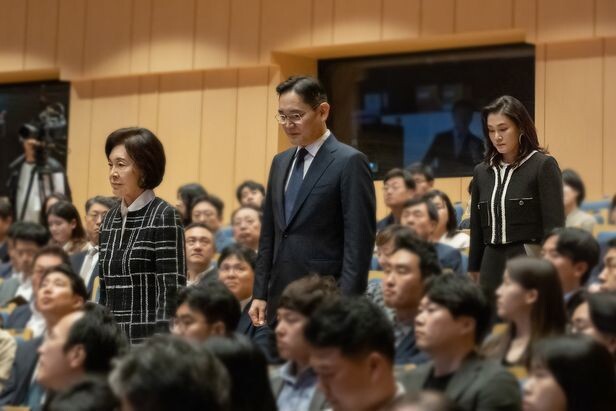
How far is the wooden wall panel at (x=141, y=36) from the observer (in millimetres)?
8477

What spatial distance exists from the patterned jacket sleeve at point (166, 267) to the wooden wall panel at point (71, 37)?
5.89 m

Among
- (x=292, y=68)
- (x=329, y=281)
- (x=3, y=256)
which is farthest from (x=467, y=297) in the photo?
(x=292, y=68)

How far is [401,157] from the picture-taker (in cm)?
773

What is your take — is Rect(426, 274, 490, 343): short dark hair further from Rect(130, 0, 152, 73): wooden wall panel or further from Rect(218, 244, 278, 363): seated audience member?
Rect(130, 0, 152, 73): wooden wall panel

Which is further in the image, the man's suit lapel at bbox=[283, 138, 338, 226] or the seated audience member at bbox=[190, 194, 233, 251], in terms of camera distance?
the seated audience member at bbox=[190, 194, 233, 251]

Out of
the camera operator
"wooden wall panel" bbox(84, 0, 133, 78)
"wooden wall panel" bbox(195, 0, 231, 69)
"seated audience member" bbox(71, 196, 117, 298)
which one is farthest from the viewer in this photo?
"wooden wall panel" bbox(84, 0, 133, 78)

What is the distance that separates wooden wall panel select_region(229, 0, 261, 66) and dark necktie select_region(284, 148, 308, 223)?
192 inches

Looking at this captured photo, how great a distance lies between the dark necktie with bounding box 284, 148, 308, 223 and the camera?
3.26 m

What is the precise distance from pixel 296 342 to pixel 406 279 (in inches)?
28.3

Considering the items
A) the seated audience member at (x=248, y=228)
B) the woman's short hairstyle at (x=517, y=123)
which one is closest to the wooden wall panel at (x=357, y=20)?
the seated audience member at (x=248, y=228)

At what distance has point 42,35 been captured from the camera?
29.3 ft

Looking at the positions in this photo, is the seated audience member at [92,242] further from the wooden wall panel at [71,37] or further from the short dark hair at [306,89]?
the wooden wall panel at [71,37]

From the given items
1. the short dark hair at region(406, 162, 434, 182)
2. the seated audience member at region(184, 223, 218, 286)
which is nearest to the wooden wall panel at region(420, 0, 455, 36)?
the short dark hair at region(406, 162, 434, 182)

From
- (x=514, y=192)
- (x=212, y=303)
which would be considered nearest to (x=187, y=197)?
(x=514, y=192)
